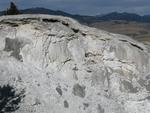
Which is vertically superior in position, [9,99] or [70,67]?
[70,67]

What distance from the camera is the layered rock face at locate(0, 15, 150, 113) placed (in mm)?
19812

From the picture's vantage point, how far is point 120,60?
72.2ft

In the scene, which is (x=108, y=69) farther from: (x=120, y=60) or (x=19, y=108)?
(x=19, y=108)

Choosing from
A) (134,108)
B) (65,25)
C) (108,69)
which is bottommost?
(134,108)

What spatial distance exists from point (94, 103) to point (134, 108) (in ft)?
6.16

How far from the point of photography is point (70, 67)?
21.1m

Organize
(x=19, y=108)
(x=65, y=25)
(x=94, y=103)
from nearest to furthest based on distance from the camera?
(x=19, y=108), (x=94, y=103), (x=65, y=25)

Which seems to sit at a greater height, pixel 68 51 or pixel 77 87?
pixel 68 51

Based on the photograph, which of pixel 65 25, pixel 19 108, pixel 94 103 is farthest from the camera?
pixel 65 25

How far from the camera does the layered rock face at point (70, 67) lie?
780 inches

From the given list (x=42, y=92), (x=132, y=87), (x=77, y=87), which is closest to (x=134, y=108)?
(x=132, y=87)

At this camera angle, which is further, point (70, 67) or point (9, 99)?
point (70, 67)

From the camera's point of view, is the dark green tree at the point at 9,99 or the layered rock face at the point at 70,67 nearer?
the dark green tree at the point at 9,99

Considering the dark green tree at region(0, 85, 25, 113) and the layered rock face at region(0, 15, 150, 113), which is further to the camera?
the layered rock face at region(0, 15, 150, 113)
